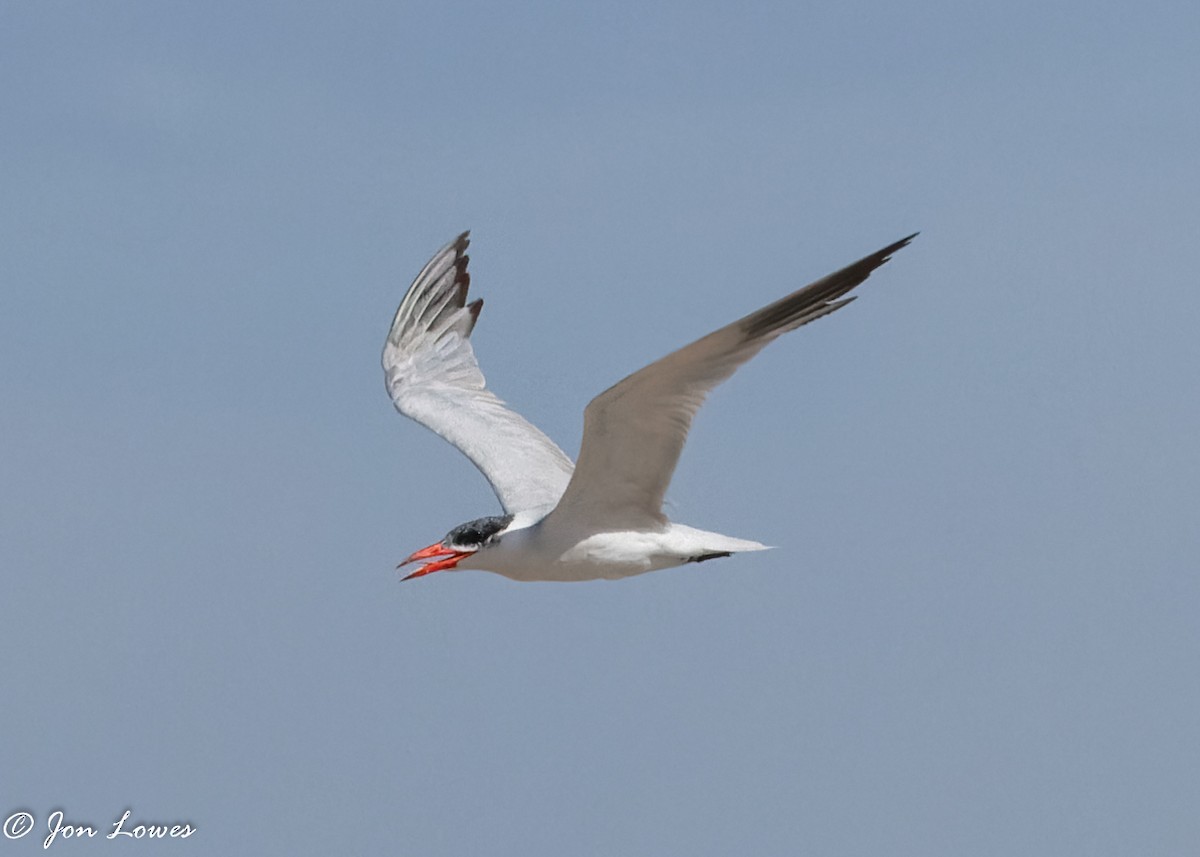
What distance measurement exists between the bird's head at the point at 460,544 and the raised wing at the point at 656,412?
646 mm

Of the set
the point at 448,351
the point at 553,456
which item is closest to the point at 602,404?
the point at 553,456

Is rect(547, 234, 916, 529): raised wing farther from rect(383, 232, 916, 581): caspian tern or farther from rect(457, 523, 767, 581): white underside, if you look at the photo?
rect(457, 523, 767, 581): white underside

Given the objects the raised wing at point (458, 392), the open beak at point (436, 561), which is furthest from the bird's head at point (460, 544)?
the raised wing at point (458, 392)

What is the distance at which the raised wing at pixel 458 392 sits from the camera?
1656cm

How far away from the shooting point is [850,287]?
11.9 metres

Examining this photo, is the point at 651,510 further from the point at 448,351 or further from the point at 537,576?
the point at 448,351

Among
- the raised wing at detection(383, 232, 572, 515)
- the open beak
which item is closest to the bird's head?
the open beak

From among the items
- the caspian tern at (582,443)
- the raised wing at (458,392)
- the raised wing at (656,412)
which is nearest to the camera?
the raised wing at (656,412)

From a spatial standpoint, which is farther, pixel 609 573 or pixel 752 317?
pixel 609 573

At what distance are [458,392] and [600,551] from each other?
4.79 meters

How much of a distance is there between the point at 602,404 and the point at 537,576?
227 cm

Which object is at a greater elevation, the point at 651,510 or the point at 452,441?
the point at 452,441

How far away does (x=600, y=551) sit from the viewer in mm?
14086

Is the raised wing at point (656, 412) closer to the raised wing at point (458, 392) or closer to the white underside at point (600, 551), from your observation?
the white underside at point (600, 551)
